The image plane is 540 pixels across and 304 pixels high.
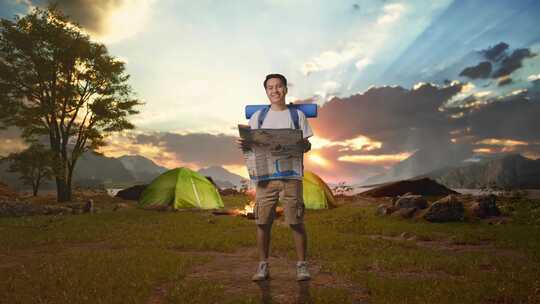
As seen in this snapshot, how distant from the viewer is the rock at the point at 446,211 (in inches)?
576

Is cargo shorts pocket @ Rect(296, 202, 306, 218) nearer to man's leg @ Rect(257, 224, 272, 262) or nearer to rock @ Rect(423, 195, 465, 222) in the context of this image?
man's leg @ Rect(257, 224, 272, 262)

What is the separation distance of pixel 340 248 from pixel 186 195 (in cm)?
1402

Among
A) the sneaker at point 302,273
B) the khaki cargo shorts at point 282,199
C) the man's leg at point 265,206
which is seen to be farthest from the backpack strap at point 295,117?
the sneaker at point 302,273

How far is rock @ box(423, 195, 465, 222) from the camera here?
48.0ft

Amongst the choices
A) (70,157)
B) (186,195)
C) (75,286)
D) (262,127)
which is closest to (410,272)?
(262,127)

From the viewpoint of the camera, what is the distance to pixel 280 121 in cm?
638

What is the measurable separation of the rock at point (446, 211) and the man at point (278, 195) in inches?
418

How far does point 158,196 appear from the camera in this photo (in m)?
21.9

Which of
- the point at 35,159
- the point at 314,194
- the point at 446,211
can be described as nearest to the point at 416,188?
the point at 314,194

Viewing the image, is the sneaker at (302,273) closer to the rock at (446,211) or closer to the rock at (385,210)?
the rock at (446,211)

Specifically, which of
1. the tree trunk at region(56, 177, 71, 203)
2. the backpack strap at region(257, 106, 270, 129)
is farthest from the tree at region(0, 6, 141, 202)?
the backpack strap at region(257, 106, 270, 129)

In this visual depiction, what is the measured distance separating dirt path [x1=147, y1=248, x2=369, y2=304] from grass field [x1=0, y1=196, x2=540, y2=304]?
0.02 m

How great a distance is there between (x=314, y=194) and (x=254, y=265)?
48.9 ft

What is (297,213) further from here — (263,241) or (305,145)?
(305,145)
